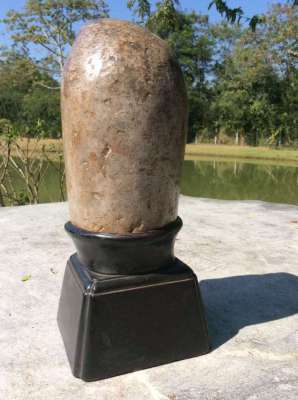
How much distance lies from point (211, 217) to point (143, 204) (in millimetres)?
2990

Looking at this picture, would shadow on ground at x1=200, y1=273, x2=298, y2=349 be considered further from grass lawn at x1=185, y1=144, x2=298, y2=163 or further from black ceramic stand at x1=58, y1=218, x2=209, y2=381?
grass lawn at x1=185, y1=144, x2=298, y2=163

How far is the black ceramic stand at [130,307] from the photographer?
1.60 metres

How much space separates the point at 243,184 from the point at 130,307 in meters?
9.14

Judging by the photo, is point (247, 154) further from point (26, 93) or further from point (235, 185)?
point (26, 93)

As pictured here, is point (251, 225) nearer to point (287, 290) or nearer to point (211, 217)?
point (211, 217)

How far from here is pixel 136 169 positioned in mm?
1550

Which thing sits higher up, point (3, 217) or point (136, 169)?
point (136, 169)

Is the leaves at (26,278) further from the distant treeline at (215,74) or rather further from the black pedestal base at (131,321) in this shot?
the distant treeline at (215,74)

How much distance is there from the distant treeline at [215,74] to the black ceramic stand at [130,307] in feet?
49.6

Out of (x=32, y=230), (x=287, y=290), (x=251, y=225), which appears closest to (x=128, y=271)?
(x=287, y=290)

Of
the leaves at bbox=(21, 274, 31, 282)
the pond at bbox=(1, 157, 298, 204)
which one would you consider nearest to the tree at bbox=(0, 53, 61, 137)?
the pond at bbox=(1, 157, 298, 204)

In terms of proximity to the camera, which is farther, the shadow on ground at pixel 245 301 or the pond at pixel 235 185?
the pond at pixel 235 185

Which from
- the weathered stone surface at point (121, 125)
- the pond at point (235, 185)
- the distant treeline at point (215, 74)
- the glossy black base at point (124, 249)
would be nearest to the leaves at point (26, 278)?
the glossy black base at point (124, 249)

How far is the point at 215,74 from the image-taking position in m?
26.3
